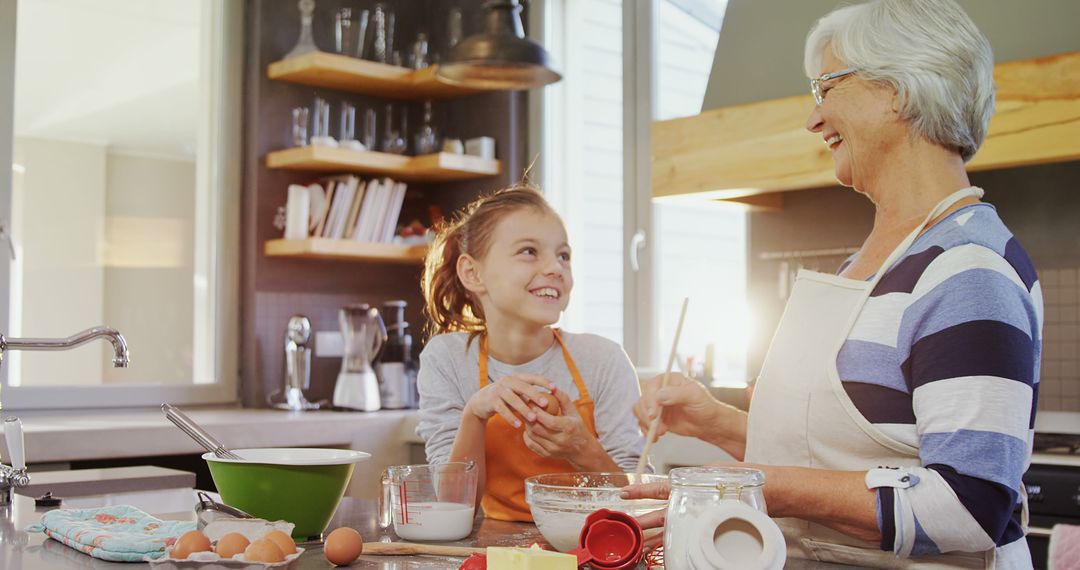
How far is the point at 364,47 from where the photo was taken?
4.21 meters

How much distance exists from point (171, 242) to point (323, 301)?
579mm

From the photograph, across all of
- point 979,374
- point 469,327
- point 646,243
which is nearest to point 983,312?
point 979,374

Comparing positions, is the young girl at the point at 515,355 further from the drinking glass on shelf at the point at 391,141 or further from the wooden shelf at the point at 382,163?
the drinking glass on shelf at the point at 391,141

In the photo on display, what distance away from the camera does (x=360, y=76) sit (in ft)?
13.0

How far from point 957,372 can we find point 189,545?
826 mm

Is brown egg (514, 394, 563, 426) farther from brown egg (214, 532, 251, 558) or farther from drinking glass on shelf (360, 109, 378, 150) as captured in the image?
drinking glass on shelf (360, 109, 378, 150)

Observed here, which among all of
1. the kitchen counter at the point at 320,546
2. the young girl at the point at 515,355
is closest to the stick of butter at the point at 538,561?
the kitchen counter at the point at 320,546

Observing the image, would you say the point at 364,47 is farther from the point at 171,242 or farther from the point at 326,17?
the point at 171,242

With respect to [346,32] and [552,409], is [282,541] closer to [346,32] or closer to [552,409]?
[552,409]

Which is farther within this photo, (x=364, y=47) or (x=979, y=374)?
(x=364, y=47)

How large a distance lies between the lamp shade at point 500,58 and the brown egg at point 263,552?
6.12ft

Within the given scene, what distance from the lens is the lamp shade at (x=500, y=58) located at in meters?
2.85

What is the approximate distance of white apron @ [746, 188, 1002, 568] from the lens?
50.4 inches

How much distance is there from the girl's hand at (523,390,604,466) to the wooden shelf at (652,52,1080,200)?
4.24 feet
